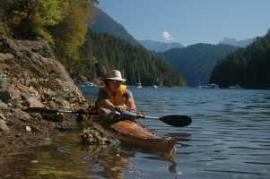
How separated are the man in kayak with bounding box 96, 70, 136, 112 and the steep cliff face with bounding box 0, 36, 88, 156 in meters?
2.08

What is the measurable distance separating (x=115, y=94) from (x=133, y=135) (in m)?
2.01

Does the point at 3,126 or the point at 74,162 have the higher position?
the point at 3,126

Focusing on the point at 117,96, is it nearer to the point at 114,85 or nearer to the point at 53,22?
the point at 114,85

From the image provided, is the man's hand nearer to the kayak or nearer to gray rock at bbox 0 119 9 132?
the kayak

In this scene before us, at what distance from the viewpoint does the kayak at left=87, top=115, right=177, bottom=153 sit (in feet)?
49.1

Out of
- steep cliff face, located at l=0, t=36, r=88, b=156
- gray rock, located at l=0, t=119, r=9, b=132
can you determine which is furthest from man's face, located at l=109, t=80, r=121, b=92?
gray rock, located at l=0, t=119, r=9, b=132

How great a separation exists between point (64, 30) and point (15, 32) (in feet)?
41.2

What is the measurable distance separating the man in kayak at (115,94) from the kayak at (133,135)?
1.85 ft

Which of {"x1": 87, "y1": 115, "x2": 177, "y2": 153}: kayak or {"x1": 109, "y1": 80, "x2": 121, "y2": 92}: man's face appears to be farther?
{"x1": 109, "y1": 80, "x2": 121, "y2": 92}: man's face

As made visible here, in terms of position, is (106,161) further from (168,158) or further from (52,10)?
(52,10)

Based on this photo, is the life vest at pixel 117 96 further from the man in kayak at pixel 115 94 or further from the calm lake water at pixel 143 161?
the calm lake water at pixel 143 161

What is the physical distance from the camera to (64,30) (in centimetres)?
4431

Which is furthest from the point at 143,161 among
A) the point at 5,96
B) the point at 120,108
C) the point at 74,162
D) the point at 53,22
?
the point at 53,22

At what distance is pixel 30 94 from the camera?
20.7 meters
